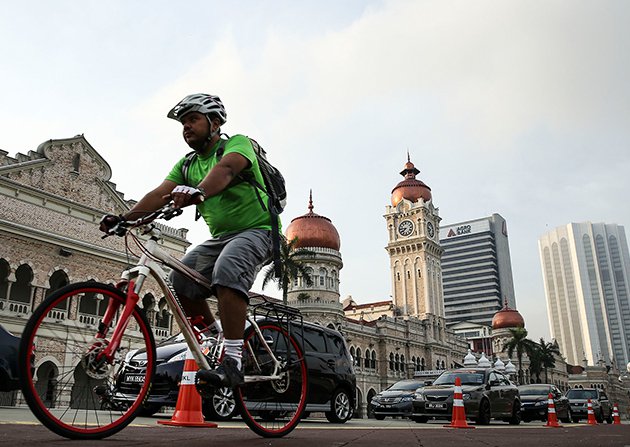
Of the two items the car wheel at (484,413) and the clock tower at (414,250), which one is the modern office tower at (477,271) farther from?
the car wheel at (484,413)

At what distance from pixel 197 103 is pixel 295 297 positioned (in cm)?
4004

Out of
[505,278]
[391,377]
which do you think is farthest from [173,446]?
[505,278]

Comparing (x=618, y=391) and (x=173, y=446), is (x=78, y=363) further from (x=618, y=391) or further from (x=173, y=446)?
(x=618, y=391)

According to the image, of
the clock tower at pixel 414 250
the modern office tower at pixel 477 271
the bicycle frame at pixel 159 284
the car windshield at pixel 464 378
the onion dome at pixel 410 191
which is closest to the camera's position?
the bicycle frame at pixel 159 284

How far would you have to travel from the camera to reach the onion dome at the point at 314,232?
45.3 m

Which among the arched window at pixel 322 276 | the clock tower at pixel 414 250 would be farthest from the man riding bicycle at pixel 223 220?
the clock tower at pixel 414 250

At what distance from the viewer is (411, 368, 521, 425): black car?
12570mm

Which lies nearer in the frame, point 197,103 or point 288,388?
point 197,103

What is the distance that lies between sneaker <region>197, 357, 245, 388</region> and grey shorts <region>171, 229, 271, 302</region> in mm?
445

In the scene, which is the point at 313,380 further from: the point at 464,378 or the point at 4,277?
the point at 4,277

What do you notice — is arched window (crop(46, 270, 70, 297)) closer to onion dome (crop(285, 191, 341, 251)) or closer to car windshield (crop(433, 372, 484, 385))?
car windshield (crop(433, 372, 484, 385))

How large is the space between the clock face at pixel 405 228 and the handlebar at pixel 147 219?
6546cm

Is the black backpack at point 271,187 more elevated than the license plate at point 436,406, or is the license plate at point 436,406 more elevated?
the black backpack at point 271,187

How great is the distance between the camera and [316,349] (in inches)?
400
